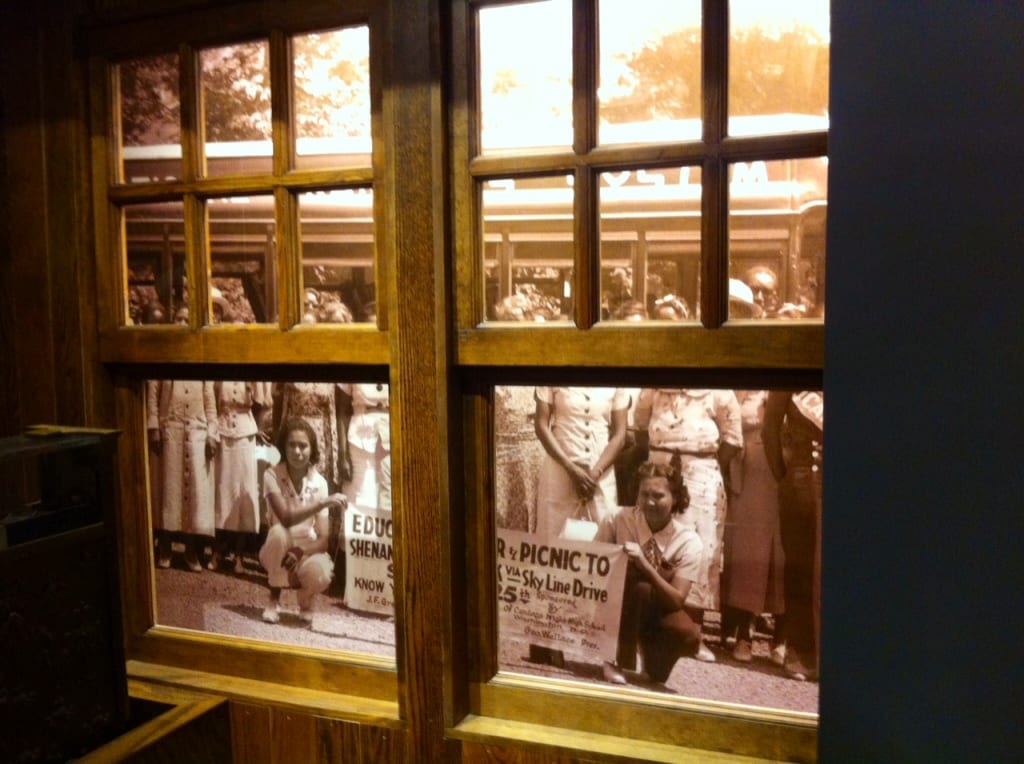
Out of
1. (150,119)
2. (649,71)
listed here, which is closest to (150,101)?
(150,119)

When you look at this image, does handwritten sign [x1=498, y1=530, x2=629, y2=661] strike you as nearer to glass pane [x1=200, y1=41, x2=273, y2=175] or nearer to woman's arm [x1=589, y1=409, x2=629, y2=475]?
woman's arm [x1=589, y1=409, x2=629, y2=475]

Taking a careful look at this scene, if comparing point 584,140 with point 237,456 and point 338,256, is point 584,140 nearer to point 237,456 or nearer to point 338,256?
point 338,256

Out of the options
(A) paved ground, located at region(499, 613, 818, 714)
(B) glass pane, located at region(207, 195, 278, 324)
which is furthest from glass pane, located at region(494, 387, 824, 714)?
(B) glass pane, located at region(207, 195, 278, 324)

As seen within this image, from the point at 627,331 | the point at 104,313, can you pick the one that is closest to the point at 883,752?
the point at 627,331

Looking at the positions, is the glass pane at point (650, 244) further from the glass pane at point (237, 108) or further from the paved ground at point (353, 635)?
the glass pane at point (237, 108)

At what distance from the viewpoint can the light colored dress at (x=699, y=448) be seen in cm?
153

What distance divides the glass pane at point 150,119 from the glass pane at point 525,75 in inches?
28.9

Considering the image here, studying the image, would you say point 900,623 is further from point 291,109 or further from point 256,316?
point 291,109

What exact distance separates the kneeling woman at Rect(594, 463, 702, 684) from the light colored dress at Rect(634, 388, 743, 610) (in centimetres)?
2

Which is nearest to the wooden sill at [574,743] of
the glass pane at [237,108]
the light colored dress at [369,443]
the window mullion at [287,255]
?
the light colored dress at [369,443]

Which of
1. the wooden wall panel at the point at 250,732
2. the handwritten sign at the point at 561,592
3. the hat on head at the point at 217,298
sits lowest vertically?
the wooden wall panel at the point at 250,732

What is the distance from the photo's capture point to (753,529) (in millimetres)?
1522

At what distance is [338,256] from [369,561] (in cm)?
64

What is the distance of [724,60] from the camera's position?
146 cm
